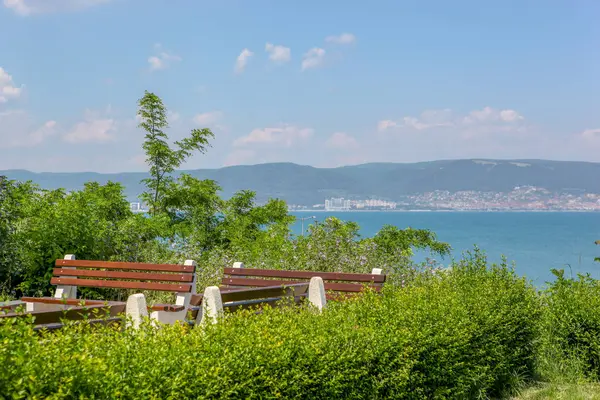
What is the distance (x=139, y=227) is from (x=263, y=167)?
527 ft

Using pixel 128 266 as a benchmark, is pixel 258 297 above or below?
below

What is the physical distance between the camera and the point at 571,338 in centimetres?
770

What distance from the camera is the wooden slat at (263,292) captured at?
6.62 m

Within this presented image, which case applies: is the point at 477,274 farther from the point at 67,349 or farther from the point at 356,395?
the point at 67,349

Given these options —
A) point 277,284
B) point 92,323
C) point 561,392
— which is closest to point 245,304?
point 277,284

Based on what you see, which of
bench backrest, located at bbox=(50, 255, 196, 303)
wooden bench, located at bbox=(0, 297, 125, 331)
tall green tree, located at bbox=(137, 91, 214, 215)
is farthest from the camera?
tall green tree, located at bbox=(137, 91, 214, 215)

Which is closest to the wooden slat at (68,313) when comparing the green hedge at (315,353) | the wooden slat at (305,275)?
the green hedge at (315,353)

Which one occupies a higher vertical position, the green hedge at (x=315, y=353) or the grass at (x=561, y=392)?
the green hedge at (x=315, y=353)

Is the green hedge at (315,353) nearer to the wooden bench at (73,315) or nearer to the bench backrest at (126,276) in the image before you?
the wooden bench at (73,315)

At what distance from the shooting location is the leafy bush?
7.55 metres

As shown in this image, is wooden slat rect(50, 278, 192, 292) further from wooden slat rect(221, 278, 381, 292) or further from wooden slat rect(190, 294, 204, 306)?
wooden slat rect(221, 278, 381, 292)

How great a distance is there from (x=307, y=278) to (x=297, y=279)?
0.14 m

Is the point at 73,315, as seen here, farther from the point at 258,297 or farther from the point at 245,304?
the point at 258,297

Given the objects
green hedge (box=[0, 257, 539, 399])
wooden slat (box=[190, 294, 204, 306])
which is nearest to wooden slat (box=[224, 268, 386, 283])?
green hedge (box=[0, 257, 539, 399])
